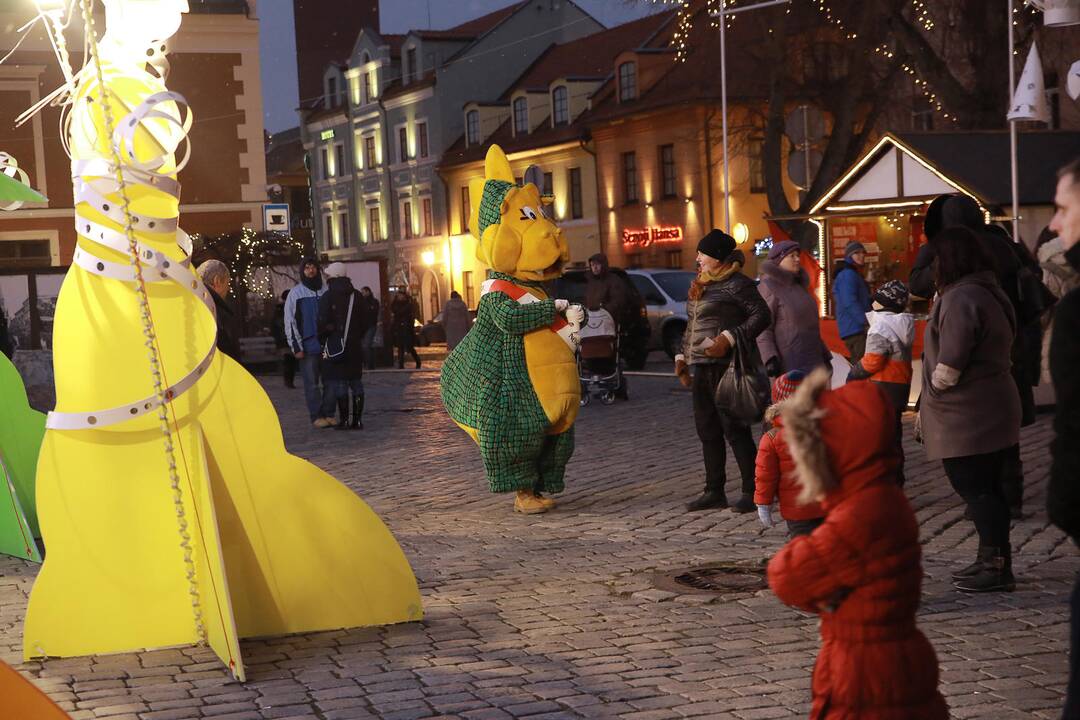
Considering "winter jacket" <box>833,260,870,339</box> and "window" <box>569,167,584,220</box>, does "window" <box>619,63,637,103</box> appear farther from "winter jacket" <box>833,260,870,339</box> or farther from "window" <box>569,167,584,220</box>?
"winter jacket" <box>833,260,870,339</box>

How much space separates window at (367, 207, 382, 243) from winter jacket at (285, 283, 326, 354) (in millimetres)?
49358

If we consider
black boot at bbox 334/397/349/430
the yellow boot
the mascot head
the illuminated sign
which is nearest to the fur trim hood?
the mascot head

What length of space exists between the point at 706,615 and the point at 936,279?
204cm

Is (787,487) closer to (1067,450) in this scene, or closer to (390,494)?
(1067,450)

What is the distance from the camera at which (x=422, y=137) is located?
201 feet

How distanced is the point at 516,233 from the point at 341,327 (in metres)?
6.43

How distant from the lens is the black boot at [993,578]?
268 inches

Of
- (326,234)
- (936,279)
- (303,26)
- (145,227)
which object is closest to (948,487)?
(936,279)

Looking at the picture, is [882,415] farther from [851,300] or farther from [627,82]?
[627,82]

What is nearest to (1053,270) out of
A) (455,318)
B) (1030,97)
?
(1030,97)

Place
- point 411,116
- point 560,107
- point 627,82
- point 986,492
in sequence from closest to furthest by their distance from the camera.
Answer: point 986,492 < point 627,82 < point 560,107 < point 411,116

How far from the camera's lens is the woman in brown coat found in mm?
6840

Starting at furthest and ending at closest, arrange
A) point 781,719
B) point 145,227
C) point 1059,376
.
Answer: point 145,227, point 781,719, point 1059,376

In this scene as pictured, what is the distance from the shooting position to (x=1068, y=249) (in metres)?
3.79
